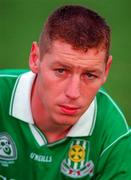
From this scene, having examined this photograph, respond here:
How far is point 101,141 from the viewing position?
308 cm

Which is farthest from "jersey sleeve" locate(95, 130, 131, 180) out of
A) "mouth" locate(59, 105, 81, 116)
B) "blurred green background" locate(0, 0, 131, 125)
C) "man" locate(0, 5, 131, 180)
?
"blurred green background" locate(0, 0, 131, 125)

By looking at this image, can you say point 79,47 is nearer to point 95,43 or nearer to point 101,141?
point 95,43

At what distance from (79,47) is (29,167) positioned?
0.64 metres

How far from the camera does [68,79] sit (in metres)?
2.82

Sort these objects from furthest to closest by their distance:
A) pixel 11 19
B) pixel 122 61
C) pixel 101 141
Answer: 1. pixel 11 19
2. pixel 122 61
3. pixel 101 141

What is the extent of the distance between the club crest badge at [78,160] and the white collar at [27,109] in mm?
49

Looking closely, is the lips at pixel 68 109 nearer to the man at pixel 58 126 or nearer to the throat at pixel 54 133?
the man at pixel 58 126

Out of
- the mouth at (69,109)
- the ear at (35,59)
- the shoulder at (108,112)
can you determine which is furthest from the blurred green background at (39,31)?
the mouth at (69,109)

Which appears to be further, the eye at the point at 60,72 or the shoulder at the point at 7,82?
the shoulder at the point at 7,82

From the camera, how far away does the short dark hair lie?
2838 millimetres

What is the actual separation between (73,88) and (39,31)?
346 centimetres

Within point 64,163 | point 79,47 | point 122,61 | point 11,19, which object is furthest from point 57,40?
point 11,19

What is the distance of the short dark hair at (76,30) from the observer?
2838mm

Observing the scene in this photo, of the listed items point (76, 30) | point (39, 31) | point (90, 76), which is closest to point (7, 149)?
point (90, 76)
